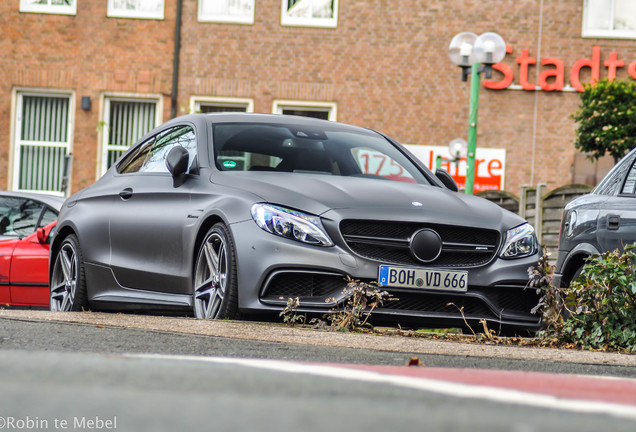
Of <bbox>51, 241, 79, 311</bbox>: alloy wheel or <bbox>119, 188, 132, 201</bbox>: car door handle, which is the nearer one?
<bbox>119, 188, 132, 201</bbox>: car door handle

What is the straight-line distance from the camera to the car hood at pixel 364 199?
6.39 metres

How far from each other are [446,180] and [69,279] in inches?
111

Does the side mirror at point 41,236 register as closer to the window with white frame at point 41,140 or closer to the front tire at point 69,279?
the front tire at point 69,279

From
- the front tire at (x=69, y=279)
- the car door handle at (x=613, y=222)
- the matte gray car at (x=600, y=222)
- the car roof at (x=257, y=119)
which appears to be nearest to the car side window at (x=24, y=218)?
the front tire at (x=69, y=279)

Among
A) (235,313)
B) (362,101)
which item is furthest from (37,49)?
(235,313)

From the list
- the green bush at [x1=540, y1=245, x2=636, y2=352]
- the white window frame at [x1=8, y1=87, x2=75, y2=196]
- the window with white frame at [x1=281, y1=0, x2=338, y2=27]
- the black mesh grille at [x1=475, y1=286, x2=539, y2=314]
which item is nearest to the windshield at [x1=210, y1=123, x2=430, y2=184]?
the black mesh grille at [x1=475, y1=286, x2=539, y2=314]

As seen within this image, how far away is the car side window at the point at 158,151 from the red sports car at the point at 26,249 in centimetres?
205

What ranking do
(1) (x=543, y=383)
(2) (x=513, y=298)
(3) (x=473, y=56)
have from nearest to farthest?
(1) (x=543, y=383)
(2) (x=513, y=298)
(3) (x=473, y=56)

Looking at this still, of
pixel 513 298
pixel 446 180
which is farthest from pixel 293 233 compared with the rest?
pixel 446 180

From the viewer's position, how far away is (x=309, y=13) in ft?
79.6

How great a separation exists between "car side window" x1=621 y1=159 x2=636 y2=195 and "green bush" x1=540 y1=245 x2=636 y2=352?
0.67 metres

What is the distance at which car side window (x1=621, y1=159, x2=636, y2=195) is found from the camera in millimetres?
7289

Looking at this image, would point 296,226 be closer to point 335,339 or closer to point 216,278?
point 216,278

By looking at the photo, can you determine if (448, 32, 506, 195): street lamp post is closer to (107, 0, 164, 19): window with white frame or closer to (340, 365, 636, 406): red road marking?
(107, 0, 164, 19): window with white frame
